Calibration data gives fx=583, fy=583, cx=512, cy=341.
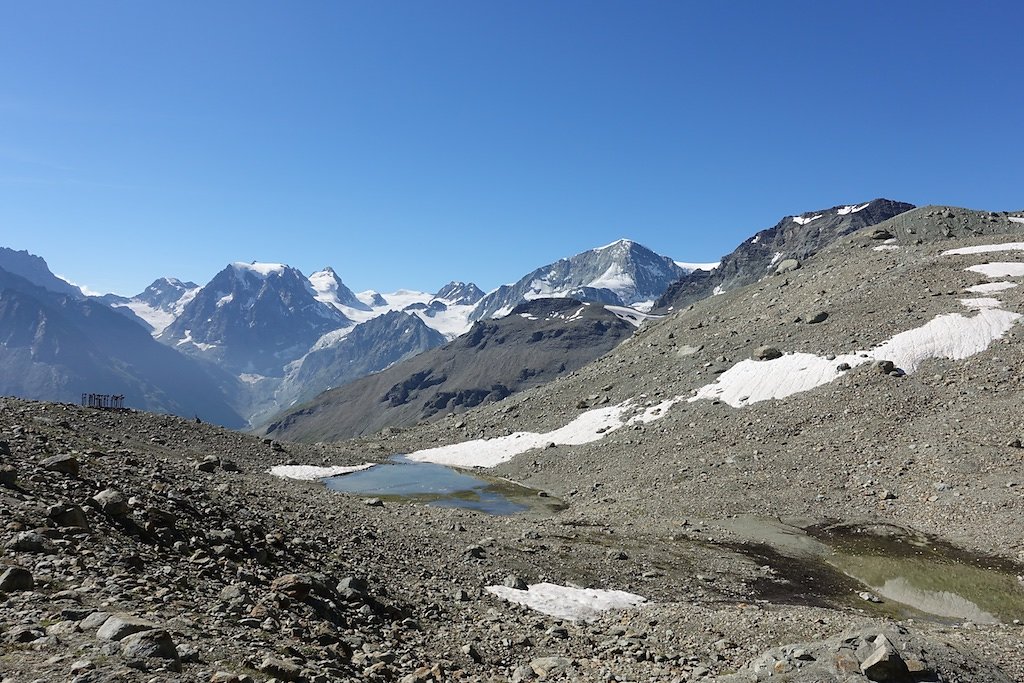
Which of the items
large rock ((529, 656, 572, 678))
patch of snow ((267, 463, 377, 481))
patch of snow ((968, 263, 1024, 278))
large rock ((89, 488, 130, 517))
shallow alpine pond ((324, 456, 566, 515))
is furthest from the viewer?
patch of snow ((267, 463, 377, 481))

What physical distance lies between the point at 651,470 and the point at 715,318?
4144 cm

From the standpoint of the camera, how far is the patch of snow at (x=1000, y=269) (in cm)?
6266

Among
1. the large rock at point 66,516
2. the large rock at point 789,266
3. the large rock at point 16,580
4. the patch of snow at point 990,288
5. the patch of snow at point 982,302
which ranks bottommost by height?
the large rock at point 16,580

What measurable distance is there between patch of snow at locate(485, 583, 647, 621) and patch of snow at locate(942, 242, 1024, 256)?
7160 centimetres

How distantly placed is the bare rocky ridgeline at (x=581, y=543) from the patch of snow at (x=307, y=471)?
9.27 ft

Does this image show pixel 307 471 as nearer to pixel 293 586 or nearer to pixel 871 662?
pixel 293 586

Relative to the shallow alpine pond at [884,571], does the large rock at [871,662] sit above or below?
above

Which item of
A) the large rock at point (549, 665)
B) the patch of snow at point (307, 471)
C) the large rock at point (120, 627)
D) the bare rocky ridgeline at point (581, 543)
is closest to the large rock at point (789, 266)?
the bare rocky ridgeline at point (581, 543)

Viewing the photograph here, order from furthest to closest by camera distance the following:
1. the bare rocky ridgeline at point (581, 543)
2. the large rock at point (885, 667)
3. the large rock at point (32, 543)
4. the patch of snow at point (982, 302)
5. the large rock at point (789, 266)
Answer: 1. the large rock at point (789, 266)
2. the patch of snow at point (982, 302)
3. the large rock at point (885, 667)
4. the large rock at point (32, 543)
5. the bare rocky ridgeline at point (581, 543)

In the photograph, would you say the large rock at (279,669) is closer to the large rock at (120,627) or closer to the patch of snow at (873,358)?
the large rock at (120,627)

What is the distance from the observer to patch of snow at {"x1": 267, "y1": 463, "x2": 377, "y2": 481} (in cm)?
6413

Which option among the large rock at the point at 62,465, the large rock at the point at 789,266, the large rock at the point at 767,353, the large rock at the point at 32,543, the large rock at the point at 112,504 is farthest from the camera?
the large rock at the point at 789,266

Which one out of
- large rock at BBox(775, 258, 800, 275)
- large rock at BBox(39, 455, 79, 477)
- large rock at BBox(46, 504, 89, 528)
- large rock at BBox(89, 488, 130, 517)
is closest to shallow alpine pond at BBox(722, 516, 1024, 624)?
large rock at BBox(89, 488, 130, 517)

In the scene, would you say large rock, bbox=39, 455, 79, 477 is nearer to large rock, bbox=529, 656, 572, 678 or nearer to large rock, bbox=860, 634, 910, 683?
large rock, bbox=529, 656, 572, 678
